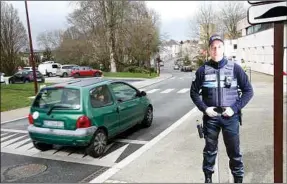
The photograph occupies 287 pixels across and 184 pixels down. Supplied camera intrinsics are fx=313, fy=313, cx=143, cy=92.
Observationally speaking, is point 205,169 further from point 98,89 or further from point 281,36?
point 98,89

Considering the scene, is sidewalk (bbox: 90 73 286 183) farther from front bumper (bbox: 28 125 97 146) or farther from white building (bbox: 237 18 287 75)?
front bumper (bbox: 28 125 97 146)

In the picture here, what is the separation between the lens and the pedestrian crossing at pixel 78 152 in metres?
4.39

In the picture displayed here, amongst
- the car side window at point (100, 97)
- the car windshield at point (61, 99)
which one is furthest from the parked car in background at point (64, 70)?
the car side window at point (100, 97)

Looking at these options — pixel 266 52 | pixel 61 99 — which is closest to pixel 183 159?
pixel 61 99

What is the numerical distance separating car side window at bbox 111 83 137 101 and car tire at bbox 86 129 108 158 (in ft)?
2.09

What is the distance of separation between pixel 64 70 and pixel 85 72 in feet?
0.58

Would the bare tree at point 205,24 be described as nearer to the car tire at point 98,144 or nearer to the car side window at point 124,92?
the car side window at point 124,92

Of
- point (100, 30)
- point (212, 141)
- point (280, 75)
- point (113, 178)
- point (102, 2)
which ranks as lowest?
point (113, 178)

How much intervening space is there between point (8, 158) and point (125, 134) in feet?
5.81

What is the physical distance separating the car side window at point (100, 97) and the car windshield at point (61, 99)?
185 millimetres

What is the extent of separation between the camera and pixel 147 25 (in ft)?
7.98

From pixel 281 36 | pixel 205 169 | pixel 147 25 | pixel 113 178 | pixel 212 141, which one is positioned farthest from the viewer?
pixel 113 178

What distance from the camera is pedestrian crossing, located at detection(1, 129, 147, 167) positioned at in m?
4.39

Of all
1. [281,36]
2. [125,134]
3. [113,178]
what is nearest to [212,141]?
[281,36]
